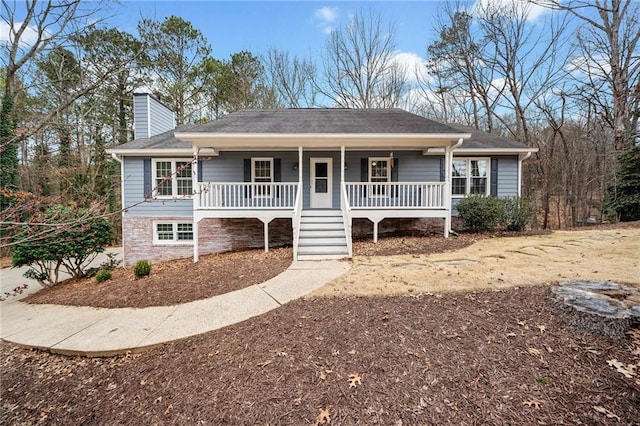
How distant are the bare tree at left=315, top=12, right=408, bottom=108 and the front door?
390 inches

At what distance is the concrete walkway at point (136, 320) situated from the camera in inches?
153

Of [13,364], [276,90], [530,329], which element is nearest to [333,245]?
[530,329]

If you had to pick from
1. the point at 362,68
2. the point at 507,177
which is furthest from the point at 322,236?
the point at 362,68

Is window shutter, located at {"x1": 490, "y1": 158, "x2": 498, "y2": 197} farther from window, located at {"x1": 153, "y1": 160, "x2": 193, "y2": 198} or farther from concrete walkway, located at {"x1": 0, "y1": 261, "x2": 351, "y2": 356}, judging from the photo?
window, located at {"x1": 153, "y1": 160, "x2": 193, "y2": 198}

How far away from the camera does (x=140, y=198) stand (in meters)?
10.6

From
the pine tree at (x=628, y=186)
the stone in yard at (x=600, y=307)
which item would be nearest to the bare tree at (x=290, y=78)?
the pine tree at (x=628, y=186)

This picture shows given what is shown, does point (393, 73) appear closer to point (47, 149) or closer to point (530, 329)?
point (530, 329)

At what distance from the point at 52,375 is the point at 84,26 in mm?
13605

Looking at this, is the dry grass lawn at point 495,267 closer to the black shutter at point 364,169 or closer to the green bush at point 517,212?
the green bush at point 517,212

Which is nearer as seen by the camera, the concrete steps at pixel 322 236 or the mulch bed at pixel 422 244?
the concrete steps at pixel 322 236

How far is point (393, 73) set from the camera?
60.5 feet

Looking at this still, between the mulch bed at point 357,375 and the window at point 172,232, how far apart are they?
7063 mm

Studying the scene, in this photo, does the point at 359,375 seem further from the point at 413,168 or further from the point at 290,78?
the point at 290,78

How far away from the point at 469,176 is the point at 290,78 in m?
13.8
